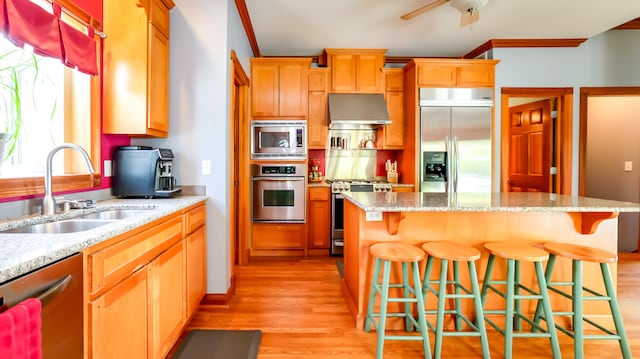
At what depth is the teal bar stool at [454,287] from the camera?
1831mm

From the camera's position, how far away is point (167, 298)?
5.92 feet

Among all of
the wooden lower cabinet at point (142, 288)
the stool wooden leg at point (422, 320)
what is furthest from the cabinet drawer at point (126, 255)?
the stool wooden leg at point (422, 320)

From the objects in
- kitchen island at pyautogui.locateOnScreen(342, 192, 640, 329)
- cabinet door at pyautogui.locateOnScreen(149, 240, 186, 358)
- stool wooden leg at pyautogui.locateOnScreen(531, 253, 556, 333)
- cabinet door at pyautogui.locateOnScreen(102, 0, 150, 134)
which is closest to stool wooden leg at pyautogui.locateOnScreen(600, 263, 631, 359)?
stool wooden leg at pyautogui.locateOnScreen(531, 253, 556, 333)

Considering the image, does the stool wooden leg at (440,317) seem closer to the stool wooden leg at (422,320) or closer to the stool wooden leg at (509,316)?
the stool wooden leg at (422,320)

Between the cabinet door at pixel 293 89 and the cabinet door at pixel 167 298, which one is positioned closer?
the cabinet door at pixel 167 298

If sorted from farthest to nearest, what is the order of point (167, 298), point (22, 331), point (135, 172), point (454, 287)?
point (135, 172)
point (454, 287)
point (167, 298)
point (22, 331)

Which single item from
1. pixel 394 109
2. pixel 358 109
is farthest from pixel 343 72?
pixel 394 109

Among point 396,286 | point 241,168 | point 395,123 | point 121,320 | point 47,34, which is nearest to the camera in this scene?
point 121,320

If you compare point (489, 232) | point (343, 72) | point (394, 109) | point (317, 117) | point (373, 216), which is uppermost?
point (343, 72)

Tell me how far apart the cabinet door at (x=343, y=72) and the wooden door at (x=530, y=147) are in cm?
250

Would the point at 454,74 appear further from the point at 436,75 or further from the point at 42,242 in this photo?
the point at 42,242

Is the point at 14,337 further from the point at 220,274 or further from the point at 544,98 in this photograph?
the point at 544,98

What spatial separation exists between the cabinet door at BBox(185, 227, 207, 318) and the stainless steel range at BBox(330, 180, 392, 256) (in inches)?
75.4

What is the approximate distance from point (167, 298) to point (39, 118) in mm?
1326
